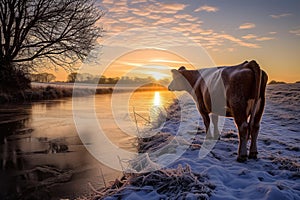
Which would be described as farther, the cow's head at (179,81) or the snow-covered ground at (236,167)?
the cow's head at (179,81)

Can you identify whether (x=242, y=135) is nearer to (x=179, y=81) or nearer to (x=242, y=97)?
(x=242, y=97)

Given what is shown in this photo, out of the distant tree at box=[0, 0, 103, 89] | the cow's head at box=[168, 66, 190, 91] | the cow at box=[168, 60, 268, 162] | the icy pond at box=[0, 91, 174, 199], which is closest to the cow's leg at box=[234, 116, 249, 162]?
the cow at box=[168, 60, 268, 162]

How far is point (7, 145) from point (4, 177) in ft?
9.71

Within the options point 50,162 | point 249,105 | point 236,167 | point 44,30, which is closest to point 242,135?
point 249,105

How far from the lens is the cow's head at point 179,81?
28.0 feet

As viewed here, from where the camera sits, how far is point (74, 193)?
464 centimetres

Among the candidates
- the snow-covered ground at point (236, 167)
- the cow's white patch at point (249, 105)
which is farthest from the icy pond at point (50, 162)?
the cow's white patch at point (249, 105)

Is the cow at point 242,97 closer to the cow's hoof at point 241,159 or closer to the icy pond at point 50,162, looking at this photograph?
the cow's hoof at point 241,159

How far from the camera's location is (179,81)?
8797mm

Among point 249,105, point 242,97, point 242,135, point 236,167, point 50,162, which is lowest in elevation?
point 50,162

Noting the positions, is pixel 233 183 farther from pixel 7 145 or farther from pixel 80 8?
pixel 80 8

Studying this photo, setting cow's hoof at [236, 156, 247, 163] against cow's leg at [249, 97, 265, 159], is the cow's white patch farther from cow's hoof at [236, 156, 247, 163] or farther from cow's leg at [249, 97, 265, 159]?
cow's hoof at [236, 156, 247, 163]

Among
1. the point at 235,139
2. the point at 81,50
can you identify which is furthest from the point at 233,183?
the point at 81,50

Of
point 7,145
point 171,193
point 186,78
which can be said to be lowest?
point 7,145
